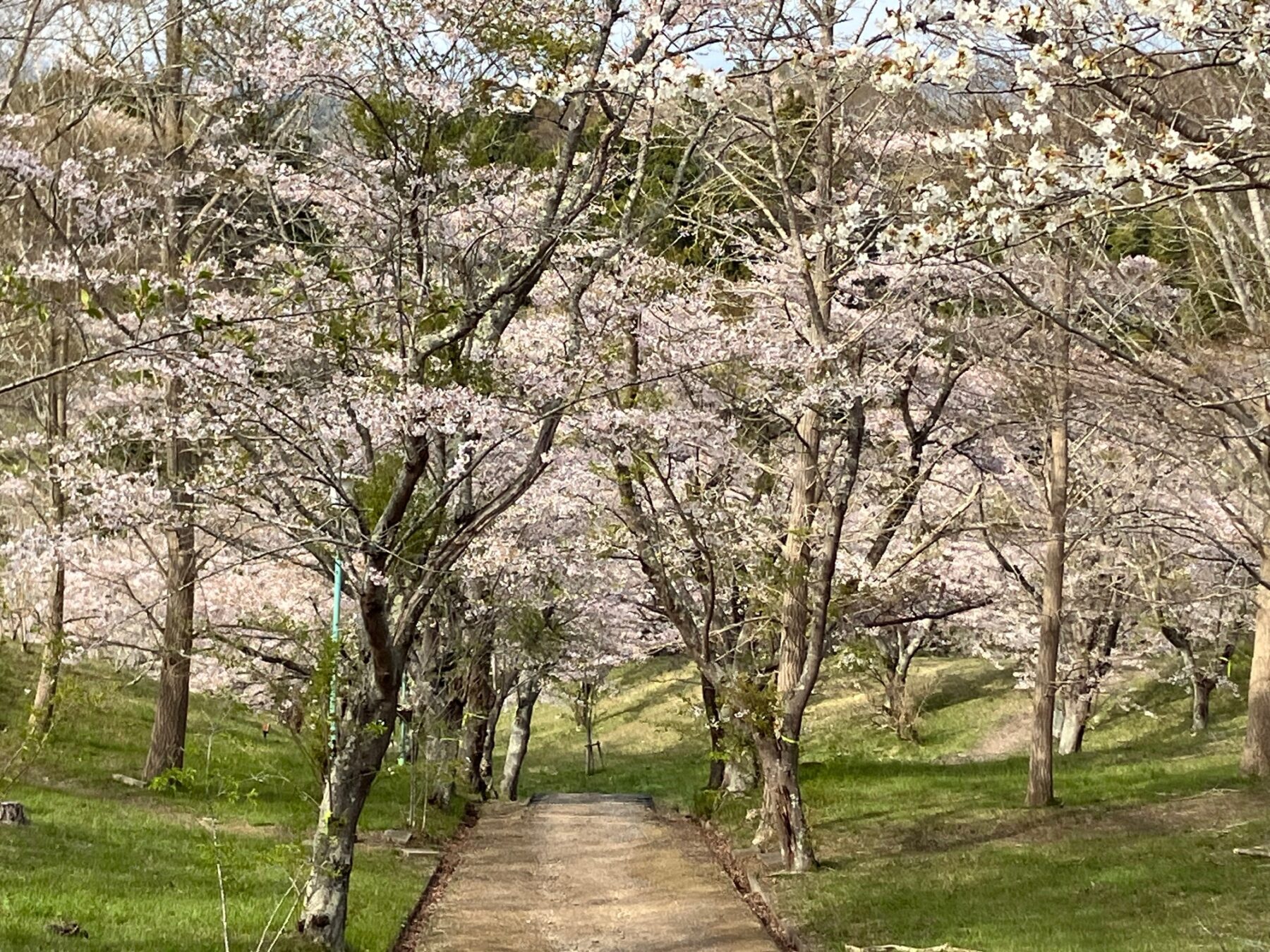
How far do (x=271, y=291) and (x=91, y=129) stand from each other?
10.7 metres

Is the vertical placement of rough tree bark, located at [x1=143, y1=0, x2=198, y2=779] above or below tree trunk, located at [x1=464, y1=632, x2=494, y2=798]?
above

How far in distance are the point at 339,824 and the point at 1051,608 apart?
11030mm

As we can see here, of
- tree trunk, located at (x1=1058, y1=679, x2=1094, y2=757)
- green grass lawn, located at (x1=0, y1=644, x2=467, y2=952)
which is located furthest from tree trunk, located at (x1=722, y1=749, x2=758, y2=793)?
tree trunk, located at (x1=1058, y1=679, x2=1094, y2=757)

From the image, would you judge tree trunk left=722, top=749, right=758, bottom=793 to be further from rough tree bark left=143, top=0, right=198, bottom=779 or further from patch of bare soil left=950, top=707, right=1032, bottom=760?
patch of bare soil left=950, top=707, right=1032, bottom=760

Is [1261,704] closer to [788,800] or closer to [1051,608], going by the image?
[1051,608]

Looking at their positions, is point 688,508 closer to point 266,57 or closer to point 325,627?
point 325,627

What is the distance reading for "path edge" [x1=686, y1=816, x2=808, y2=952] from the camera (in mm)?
10867

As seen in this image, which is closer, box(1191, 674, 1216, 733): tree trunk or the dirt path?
the dirt path

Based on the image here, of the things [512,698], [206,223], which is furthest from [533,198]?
[512,698]

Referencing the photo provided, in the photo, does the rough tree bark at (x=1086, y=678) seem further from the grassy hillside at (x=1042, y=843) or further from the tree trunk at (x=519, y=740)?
the tree trunk at (x=519, y=740)

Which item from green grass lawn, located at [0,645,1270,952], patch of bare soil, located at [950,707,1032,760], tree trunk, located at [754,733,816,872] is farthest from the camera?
patch of bare soil, located at [950,707,1032,760]

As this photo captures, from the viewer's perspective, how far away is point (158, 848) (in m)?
12.8

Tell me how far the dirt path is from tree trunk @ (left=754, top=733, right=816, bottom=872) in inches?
32.8

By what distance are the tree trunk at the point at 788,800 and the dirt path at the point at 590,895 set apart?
83cm
